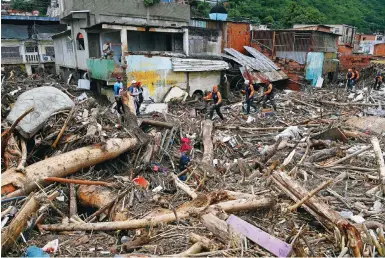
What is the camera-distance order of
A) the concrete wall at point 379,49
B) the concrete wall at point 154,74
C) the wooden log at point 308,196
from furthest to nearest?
the concrete wall at point 379,49
the concrete wall at point 154,74
the wooden log at point 308,196

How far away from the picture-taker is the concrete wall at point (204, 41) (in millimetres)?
18266

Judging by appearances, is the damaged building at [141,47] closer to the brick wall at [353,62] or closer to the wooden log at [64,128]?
the wooden log at [64,128]

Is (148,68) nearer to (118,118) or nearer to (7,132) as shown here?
(118,118)

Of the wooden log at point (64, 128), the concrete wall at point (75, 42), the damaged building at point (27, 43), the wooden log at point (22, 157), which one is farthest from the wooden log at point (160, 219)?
the damaged building at point (27, 43)

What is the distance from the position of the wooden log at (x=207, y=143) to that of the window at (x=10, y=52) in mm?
22025

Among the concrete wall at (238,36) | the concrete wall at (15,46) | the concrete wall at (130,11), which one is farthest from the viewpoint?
the concrete wall at (15,46)

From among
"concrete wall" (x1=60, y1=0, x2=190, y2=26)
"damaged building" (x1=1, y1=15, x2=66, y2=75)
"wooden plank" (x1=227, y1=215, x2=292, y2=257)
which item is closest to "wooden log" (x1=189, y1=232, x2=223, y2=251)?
"wooden plank" (x1=227, y1=215, x2=292, y2=257)

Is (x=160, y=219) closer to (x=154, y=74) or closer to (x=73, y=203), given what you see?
(x=73, y=203)

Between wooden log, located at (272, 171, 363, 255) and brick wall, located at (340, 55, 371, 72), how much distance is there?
83.0 feet

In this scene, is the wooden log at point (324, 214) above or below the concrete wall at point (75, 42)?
below

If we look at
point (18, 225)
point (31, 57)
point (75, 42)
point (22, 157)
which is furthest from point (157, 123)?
point (31, 57)

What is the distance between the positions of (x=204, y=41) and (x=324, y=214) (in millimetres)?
15822

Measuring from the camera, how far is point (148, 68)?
52.0ft

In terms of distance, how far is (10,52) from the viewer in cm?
2497
